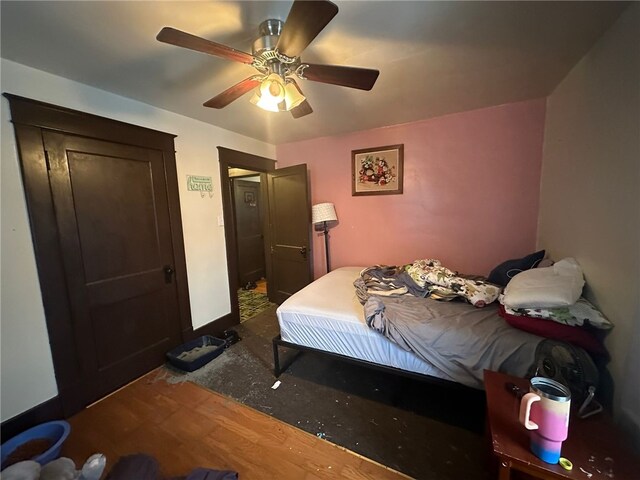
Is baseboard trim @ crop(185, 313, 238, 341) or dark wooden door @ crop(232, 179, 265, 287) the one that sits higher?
dark wooden door @ crop(232, 179, 265, 287)

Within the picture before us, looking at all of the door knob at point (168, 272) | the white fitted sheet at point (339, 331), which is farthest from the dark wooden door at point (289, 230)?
the door knob at point (168, 272)

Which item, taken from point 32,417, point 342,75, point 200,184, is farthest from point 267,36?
point 32,417

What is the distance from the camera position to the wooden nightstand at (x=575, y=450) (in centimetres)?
82

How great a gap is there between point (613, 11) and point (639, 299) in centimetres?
140

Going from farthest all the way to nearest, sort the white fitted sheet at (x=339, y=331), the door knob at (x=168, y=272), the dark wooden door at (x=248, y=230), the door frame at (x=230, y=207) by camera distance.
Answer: the dark wooden door at (x=248, y=230)
the door frame at (x=230, y=207)
the door knob at (x=168, y=272)
the white fitted sheet at (x=339, y=331)


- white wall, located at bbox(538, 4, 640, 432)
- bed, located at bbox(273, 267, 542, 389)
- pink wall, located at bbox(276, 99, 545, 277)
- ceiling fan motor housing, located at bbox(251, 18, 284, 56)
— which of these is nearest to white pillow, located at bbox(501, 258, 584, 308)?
white wall, located at bbox(538, 4, 640, 432)

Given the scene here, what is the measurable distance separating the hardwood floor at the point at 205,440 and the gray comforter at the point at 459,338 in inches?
25.9

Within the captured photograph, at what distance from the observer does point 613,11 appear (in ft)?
4.02

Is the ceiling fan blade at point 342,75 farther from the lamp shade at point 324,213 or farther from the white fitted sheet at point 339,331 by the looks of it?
the lamp shade at point 324,213

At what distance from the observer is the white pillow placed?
1375mm

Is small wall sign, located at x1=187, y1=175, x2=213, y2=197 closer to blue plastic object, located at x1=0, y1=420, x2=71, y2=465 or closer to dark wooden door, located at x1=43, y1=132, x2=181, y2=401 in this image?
dark wooden door, located at x1=43, y1=132, x2=181, y2=401

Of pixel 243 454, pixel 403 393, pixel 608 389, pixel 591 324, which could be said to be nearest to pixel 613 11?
pixel 591 324

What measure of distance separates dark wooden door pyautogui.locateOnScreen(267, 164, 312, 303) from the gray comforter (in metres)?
1.75

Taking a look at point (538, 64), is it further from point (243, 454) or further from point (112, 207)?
point (112, 207)
